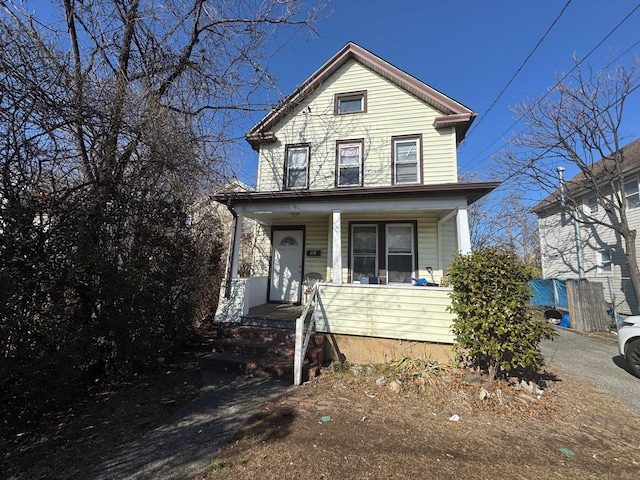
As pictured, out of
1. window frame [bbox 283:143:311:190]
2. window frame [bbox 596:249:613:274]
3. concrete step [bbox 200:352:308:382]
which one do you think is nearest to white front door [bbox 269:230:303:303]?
window frame [bbox 283:143:311:190]

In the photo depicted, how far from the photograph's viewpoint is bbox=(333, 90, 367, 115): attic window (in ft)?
30.2

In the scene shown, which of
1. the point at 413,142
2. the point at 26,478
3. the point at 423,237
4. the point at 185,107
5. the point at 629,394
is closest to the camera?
the point at 26,478

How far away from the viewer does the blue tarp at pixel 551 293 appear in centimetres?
1252

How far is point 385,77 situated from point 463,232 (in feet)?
19.8

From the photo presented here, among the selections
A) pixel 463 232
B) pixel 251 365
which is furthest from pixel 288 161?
pixel 251 365

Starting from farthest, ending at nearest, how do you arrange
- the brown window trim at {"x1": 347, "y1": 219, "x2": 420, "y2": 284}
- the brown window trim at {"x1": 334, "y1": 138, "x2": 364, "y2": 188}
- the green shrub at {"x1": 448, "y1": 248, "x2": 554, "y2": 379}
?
the brown window trim at {"x1": 334, "y1": 138, "x2": 364, "y2": 188}, the brown window trim at {"x1": 347, "y1": 219, "x2": 420, "y2": 284}, the green shrub at {"x1": 448, "y1": 248, "x2": 554, "y2": 379}

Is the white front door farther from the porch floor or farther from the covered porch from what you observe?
the porch floor

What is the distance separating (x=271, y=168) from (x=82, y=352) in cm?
703

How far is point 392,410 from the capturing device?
4074 millimetres

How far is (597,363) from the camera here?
6.16 metres

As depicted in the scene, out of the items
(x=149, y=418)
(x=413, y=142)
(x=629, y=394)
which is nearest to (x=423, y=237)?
(x=413, y=142)

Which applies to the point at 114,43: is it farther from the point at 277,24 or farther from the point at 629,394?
the point at 629,394

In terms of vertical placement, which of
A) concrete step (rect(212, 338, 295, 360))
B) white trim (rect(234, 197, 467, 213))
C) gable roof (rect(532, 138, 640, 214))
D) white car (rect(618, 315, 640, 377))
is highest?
gable roof (rect(532, 138, 640, 214))

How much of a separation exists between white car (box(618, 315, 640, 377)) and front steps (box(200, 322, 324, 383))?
6051 millimetres
